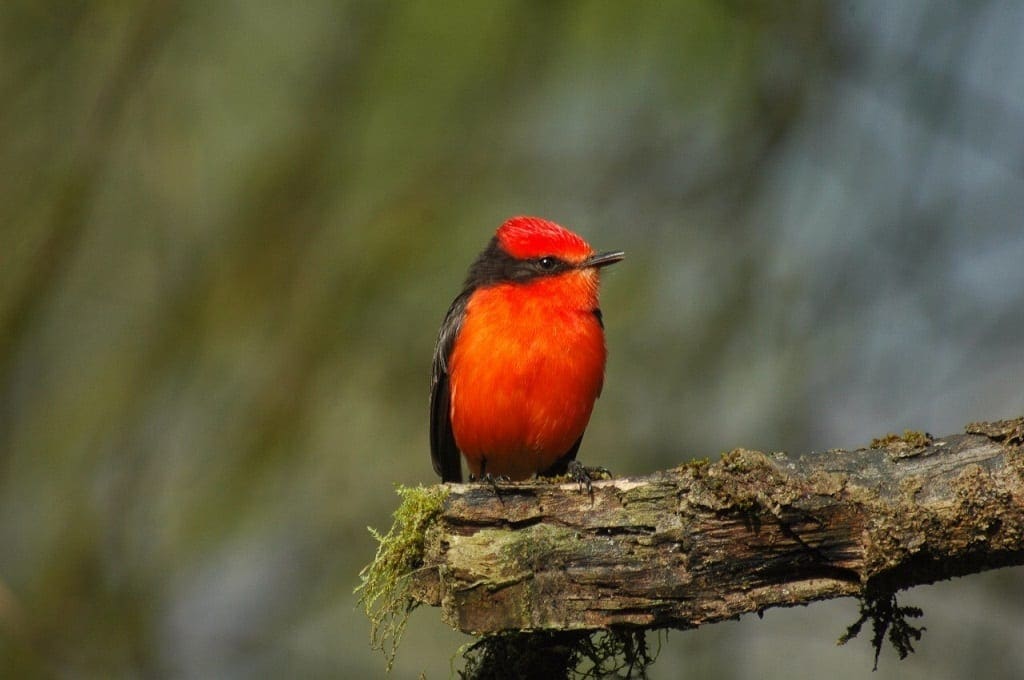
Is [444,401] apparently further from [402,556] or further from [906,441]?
[906,441]

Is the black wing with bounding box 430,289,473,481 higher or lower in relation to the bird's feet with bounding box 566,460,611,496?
higher

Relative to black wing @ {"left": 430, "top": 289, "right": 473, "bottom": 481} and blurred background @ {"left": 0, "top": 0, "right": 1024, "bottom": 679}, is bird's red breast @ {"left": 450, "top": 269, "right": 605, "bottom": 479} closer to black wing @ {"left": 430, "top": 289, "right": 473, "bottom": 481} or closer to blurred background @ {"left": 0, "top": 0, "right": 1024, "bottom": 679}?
black wing @ {"left": 430, "top": 289, "right": 473, "bottom": 481}

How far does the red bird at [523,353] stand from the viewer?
5984 mm

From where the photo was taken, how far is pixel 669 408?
807 centimetres

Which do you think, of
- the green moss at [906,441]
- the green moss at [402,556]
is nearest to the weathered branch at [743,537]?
the green moss at [906,441]

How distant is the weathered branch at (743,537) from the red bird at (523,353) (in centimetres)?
197

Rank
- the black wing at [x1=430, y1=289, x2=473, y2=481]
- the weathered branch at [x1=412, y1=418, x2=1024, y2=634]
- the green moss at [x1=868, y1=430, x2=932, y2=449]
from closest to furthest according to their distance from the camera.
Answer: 1. the weathered branch at [x1=412, y1=418, x2=1024, y2=634]
2. the green moss at [x1=868, y1=430, x2=932, y2=449]
3. the black wing at [x1=430, y1=289, x2=473, y2=481]

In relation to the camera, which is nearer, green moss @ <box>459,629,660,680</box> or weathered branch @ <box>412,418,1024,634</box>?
weathered branch @ <box>412,418,1024,634</box>

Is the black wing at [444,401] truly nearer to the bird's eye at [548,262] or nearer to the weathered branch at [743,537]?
the bird's eye at [548,262]

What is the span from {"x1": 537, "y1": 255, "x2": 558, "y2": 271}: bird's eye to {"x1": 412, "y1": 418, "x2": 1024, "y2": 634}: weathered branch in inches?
98.8

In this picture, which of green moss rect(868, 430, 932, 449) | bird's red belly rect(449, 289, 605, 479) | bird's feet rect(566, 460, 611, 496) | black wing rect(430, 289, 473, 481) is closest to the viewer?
green moss rect(868, 430, 932, 449)

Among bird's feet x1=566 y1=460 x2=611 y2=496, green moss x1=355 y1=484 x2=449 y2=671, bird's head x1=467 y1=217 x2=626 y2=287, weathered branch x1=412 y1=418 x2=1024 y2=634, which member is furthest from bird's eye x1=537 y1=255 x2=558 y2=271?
weathered branch x1=412 y1=418 x2=1024 y2=634

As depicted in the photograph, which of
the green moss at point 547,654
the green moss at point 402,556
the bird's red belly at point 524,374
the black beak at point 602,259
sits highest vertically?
the black beak at point 602,259

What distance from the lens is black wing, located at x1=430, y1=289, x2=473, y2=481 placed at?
639 cm
